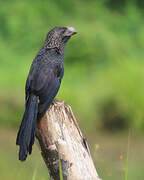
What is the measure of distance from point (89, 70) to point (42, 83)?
17.7ft

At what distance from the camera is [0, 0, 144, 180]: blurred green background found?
8320mm

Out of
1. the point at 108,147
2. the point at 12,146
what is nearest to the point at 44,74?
the point at 12,146

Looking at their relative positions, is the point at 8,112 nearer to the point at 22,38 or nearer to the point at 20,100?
the point at 20,100

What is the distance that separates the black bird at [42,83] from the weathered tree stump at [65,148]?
7 centimetres

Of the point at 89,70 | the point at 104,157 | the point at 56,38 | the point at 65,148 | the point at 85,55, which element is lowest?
the point at 104,157

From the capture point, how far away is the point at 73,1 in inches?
410

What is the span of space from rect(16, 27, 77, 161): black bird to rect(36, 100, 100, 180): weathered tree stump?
0.07m

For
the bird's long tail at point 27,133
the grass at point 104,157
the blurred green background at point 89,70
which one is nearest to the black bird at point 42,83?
the bird's long tail at point 27,133

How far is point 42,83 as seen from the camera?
3711 mm

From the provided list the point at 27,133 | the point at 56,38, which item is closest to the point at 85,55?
the point at 56,38

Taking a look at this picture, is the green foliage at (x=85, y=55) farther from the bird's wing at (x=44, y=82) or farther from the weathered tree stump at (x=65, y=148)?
the weathered tree stump at (x=65, y=148)

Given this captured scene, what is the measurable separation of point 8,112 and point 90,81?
3.97 feet

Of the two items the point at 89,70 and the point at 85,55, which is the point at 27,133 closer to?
A: the point at 89,70

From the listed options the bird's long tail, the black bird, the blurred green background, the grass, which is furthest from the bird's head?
the blurred green background
